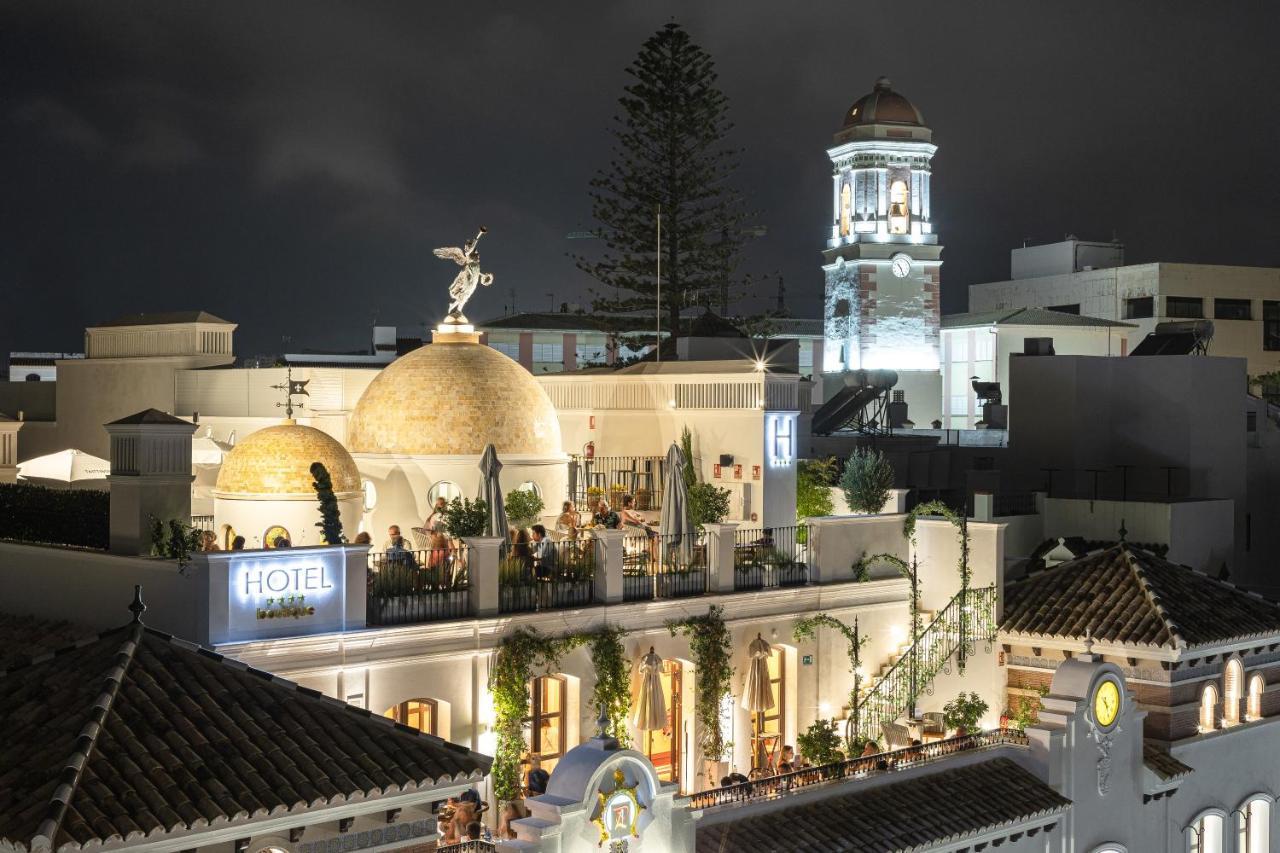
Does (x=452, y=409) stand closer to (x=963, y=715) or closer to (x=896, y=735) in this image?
(x=896, y=735)

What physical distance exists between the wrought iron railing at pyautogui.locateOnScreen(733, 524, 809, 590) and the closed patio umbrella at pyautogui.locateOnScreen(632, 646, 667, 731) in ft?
8.69

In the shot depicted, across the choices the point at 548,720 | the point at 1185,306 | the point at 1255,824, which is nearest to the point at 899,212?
the point at 1185,306

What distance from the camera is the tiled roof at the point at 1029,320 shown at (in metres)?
62.0

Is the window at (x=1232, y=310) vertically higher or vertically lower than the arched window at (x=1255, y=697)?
higher

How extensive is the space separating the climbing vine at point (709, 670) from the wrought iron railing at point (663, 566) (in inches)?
20.2

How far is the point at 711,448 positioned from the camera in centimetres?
3056

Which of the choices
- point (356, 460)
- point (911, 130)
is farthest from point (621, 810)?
point (911, 130)

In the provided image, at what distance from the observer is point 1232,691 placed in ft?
89.9

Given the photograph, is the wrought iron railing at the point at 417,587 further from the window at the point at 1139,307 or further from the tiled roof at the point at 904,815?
the window at the point at 1139,307

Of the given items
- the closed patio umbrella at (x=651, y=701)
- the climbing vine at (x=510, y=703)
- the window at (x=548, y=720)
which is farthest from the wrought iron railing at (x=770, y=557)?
the climbing vine at (x=510, y=703)

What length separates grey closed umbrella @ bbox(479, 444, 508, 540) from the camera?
22.7 metres

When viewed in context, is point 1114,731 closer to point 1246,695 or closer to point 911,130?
point 1246,695

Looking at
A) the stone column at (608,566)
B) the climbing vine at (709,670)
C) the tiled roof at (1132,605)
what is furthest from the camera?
the tiled roof at (1132,605)

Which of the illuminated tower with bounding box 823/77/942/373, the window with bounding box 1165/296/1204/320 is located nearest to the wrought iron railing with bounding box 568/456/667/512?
the illuminated tower with bounding box 823/77/942/373
